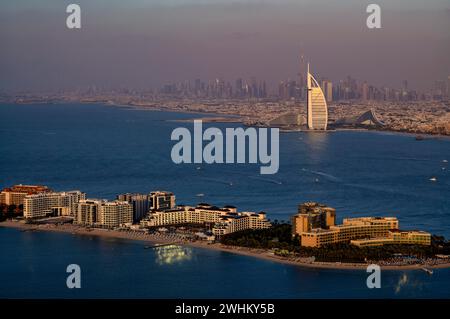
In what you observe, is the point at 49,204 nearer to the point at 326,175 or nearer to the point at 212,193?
the point at 212,193

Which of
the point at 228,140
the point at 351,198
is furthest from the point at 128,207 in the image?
the point at 228,140

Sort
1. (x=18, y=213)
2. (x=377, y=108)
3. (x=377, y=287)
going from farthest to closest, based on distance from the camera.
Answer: (x=377, y=108), (x=18, y=213), (x=377, y=287)

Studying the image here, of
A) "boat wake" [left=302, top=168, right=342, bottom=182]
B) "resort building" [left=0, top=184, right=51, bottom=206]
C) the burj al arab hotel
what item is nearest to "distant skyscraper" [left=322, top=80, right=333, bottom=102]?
the burj al arab hotel

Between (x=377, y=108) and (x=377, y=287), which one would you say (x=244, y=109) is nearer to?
(x=377, y=108)

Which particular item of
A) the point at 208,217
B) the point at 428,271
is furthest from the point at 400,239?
the point at 208,217

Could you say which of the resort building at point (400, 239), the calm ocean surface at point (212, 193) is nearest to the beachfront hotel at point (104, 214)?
the calm ocean surface at point (212, 193)

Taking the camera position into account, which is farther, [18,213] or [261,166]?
[261,166]
